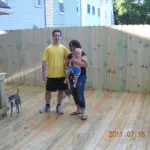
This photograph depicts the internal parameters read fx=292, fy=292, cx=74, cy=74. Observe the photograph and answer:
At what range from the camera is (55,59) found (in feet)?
17.0

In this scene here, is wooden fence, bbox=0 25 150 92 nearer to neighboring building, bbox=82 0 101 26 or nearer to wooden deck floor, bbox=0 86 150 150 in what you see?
wooden deck floor, bbox=0 86 150 150

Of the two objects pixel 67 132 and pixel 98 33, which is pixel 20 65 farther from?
pixel 67 132

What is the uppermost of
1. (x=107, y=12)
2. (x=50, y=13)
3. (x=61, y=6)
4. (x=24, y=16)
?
(x=107, y=12)

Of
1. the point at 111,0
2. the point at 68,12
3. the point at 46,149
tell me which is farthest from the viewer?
the point at 111,0

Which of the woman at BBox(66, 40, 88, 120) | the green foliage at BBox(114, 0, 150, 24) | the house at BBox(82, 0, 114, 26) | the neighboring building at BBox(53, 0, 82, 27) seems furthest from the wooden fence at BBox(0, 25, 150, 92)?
the green foliage at BBox(114, 0, 150, 24)

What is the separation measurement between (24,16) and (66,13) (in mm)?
5936

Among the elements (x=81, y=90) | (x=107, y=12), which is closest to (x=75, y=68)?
(x=81, y=90)

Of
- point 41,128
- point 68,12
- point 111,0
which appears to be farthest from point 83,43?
point 111,0

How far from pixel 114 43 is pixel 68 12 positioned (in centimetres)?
1251

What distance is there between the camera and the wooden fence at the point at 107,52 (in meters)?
6.96

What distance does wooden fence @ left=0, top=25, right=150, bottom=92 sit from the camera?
22.8 feet

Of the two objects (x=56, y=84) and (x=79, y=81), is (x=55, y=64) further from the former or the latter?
(x=79, y=81)

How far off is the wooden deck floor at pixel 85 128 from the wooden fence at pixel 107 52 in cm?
84

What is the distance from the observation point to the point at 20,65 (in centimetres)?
Answer: 852
